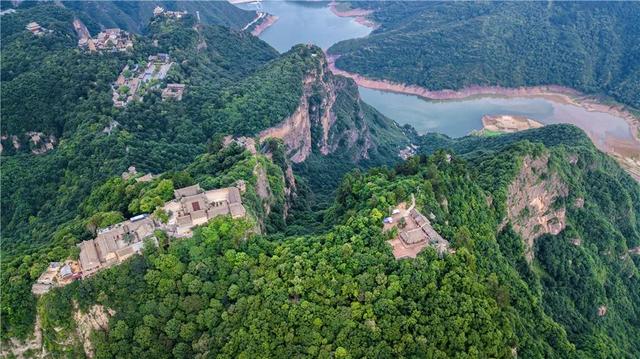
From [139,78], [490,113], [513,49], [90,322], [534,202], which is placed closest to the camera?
[90,322]

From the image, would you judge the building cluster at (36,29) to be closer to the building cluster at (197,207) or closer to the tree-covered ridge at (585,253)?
the building cluster at (197,207)

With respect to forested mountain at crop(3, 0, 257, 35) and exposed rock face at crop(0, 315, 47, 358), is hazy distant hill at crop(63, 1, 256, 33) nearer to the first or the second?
forested mountain at crop(3, 0, 257, 35)

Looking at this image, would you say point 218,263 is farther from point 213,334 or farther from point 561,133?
point 561,133

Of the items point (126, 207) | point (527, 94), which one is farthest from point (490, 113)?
point (126, 207)

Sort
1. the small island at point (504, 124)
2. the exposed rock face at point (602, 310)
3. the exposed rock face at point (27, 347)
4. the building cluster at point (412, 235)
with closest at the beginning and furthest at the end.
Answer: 1. the exposed rock face at point (27, 347)
2. the building cluster at point (412, 235)
3. the exposed rock face at point (602, 310)
4. the small island at point (504, 124)

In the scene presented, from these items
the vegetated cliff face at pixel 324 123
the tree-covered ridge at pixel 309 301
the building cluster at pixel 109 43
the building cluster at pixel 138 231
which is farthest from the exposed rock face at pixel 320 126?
the tree-covered ridge at pixel 309 301

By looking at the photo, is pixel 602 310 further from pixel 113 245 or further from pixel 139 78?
pixel 139 78

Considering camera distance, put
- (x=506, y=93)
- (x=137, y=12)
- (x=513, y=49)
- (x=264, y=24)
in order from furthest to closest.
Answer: (x=264, y=24)
(x=137, y=12)
(x=513, y=49)
(x=506, y=93)
